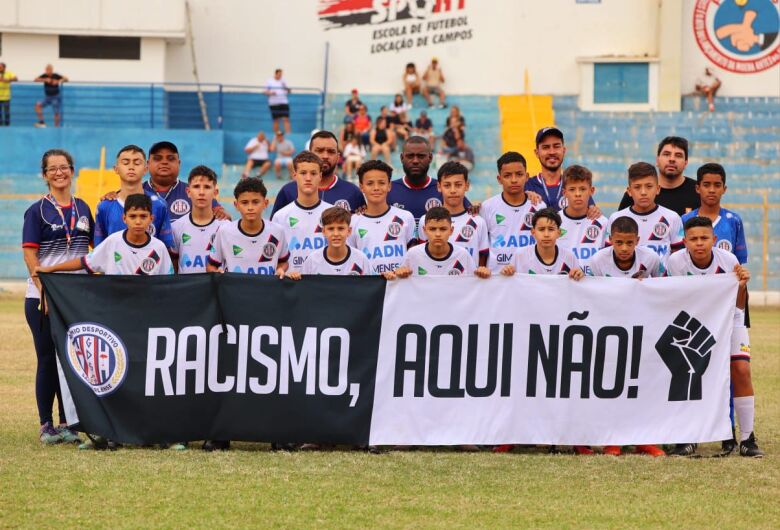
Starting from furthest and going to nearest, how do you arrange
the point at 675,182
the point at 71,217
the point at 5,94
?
the point at 5,94
the point at 675,182
the point at 71,217

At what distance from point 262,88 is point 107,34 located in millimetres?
4418

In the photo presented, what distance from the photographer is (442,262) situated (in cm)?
893

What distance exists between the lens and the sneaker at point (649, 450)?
877cm

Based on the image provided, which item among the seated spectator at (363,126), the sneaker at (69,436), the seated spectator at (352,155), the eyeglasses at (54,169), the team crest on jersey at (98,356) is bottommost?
the sneaker at (69,436)

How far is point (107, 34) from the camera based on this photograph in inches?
1324

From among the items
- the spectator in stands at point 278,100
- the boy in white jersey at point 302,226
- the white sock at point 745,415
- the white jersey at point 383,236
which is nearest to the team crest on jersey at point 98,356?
the boy in white jersey at point 302,226

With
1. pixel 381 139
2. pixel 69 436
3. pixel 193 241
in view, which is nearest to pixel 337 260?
pixel 193 241

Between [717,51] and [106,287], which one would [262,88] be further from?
[106,287]

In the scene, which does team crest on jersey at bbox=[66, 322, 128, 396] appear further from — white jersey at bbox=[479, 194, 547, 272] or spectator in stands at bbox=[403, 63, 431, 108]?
spectator in stands at bbox=[403, 63, 431, 108]

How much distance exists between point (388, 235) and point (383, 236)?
0.04m

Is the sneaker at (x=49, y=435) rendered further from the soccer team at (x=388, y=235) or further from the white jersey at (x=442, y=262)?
the white jersey at (x=442, y=262)

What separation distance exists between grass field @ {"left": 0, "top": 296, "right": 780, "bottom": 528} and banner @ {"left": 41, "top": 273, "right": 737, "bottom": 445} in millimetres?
260

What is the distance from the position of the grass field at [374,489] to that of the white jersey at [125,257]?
127cm

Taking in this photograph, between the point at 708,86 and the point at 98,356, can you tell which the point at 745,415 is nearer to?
the point at 98,356
